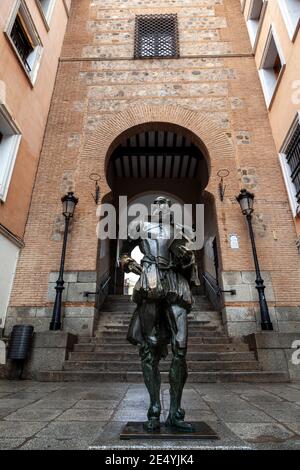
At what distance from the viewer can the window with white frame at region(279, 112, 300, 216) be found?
283 inches

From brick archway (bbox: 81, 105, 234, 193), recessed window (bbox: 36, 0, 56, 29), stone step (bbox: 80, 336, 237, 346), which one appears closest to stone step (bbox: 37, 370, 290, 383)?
stone step (bbox: 80, 336, 237, 346)

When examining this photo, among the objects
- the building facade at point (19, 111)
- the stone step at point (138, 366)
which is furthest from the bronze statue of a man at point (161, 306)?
the building facade at point (19, 111)

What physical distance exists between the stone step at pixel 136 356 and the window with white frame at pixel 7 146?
Answer: 369 centimetres

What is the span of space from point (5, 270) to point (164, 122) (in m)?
5.86

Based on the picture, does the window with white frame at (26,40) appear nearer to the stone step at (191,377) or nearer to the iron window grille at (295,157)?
the iron window grille at (295,157)

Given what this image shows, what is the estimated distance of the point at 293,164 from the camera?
7523 millimetres

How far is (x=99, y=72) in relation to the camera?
32.3ft

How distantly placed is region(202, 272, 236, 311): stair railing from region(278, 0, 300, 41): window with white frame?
6264mm

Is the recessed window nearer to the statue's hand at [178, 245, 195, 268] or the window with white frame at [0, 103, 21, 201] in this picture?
the window with white frame at [0, 103, 21, 201]

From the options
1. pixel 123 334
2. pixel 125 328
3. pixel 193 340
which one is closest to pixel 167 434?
pixel 193 340

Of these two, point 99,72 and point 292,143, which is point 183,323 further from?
point 99,72

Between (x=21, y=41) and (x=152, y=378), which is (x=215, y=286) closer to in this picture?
(x=152, y=378)

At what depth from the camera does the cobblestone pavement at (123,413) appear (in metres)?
1.92
